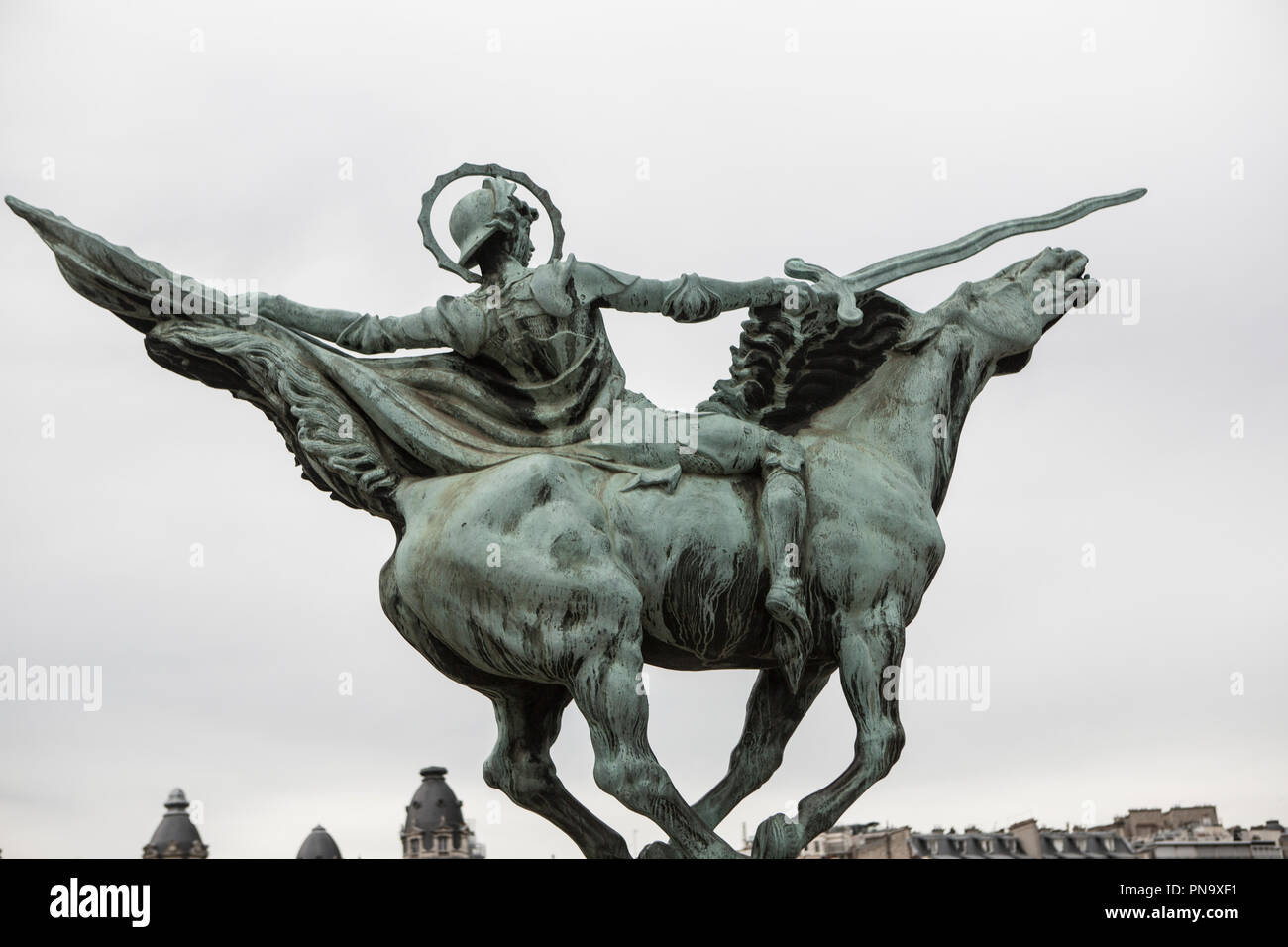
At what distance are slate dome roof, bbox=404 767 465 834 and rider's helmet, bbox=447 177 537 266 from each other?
19248mm

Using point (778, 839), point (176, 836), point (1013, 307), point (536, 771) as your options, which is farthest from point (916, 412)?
point (176, 836)

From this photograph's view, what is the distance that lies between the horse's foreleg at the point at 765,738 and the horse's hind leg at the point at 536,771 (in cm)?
49

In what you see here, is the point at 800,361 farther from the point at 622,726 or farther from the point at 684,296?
the point at 622,726

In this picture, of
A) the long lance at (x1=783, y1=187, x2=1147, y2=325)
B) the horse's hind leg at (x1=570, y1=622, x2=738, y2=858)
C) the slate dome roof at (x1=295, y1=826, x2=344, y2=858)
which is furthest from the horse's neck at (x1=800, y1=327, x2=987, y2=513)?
the slate dome roof at (x1=295, y1=826, x2=344, y2=858)

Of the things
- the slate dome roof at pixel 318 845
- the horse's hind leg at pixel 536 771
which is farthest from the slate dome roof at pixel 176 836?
the horse's hind leg at pixel 536 771

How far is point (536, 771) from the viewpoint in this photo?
773cm

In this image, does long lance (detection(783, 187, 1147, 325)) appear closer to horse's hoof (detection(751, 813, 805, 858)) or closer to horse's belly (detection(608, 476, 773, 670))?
horse's belly (detection(608, 476, 773, 670))

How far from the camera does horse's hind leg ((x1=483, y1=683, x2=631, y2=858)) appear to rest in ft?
25.3

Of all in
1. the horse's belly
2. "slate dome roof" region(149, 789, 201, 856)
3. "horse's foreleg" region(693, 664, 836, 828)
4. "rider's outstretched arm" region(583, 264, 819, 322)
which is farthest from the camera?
"slate dome roof" region(149, 789, 201, 856)

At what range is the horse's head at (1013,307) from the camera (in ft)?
27.2
